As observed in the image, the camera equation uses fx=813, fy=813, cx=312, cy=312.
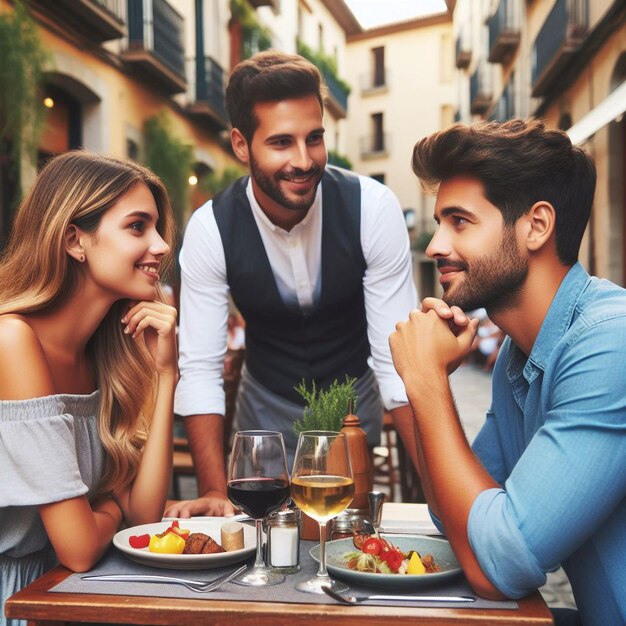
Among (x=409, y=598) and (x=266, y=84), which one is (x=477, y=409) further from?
(x=409, y=598)

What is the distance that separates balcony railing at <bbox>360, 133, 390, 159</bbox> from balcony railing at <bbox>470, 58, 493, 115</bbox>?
34.1ft

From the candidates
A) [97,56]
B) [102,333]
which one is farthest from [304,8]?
[102,333]

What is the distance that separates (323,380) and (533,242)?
1395mm

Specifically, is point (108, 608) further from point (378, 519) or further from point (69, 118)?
point (69, 118)

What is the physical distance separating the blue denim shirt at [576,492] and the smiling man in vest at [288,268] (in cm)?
99

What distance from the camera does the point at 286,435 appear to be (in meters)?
2.91

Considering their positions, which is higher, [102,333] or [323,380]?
[102,333]

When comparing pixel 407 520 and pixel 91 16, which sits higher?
pixel 91 16

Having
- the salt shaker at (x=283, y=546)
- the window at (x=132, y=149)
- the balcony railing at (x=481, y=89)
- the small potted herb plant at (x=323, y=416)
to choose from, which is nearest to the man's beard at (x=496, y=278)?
the small potted herb plant at (x=323, y=416)

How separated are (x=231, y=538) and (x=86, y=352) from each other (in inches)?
29.9

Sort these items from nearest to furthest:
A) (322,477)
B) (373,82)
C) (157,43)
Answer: (322,477) → (157,43) → (373,82)

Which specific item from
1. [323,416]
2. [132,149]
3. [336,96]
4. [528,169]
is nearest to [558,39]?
[132,149]

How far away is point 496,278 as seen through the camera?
A: 5.65 feet

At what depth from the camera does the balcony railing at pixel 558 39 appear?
11656mm
